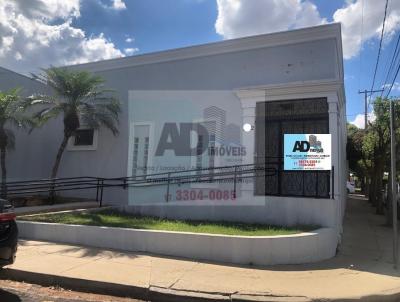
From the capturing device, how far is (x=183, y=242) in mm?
8047

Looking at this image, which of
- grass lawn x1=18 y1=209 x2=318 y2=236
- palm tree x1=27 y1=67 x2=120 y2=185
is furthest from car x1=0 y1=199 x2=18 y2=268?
palm tree x1=27 y1=67 x2=120 y2=185

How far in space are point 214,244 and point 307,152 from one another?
177 inches

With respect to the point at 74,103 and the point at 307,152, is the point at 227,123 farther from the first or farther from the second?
the point at 74,103

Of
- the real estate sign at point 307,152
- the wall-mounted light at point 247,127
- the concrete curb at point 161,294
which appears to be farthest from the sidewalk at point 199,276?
the wall-mounted light at point 247,127

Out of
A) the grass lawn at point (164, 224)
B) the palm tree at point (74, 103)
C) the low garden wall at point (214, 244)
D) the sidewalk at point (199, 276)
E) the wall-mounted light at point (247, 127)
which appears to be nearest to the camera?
the sidewalk at point (199, 276)

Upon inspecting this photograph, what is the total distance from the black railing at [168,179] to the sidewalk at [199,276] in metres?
2.90

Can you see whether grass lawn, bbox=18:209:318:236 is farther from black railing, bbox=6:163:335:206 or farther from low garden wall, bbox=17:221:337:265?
black railing, bbox=6:163:335:206

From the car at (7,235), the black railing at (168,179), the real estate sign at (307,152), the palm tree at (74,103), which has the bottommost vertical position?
the car at (7,235)

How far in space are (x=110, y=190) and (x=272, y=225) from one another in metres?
6.51

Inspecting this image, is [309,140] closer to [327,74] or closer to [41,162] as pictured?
[327,74]

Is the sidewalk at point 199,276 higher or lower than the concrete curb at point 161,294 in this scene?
higher

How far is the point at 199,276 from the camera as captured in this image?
22.0 feet

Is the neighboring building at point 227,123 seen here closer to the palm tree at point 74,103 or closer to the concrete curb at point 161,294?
the palm tree at point 74,103

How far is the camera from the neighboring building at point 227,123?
10.6 meters
